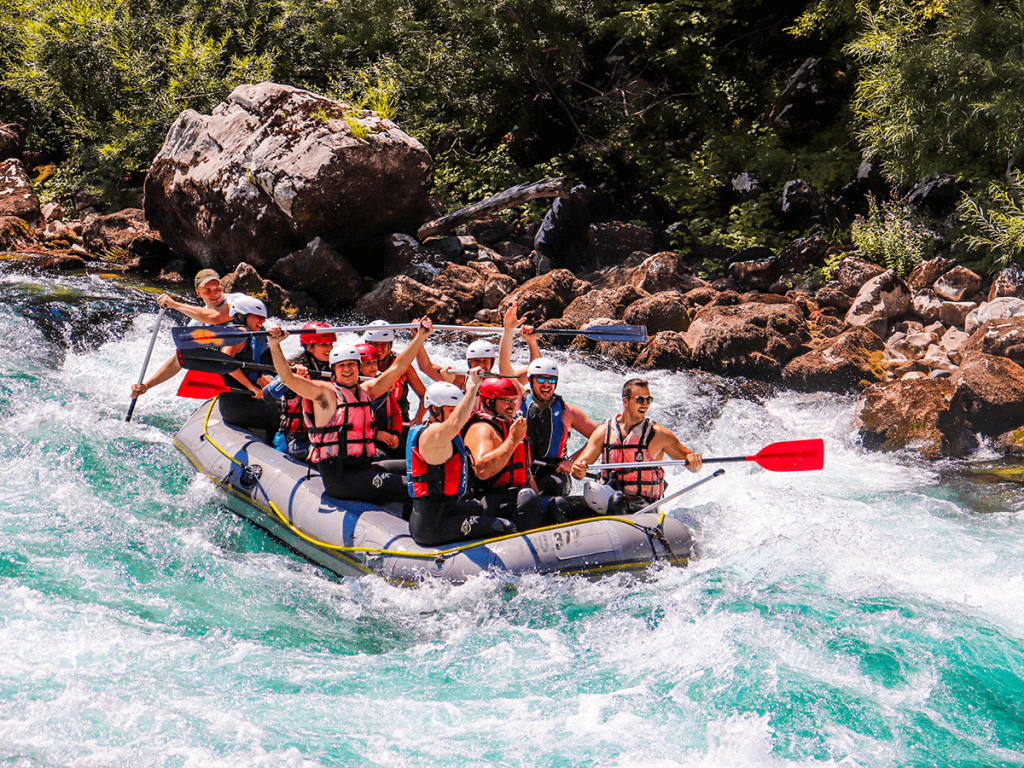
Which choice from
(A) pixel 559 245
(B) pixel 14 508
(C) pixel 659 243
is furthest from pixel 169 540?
(C) pixel 659 243

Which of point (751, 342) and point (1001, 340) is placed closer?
point (1001, 340)

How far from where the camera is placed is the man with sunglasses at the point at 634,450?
4.98m

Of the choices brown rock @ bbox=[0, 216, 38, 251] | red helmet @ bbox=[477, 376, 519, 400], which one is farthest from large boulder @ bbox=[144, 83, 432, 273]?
red helmet @ bbox=[477, 376, 519, 400]

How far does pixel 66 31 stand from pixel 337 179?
8750 millimetres

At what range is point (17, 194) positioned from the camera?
→ 47.1ft

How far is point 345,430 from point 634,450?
1.83 metres

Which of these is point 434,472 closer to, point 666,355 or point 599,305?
point 666,355

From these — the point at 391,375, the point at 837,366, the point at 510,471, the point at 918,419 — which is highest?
the point at 391,375

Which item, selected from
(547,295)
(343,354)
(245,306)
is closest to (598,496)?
(343,354)

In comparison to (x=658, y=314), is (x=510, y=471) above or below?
below

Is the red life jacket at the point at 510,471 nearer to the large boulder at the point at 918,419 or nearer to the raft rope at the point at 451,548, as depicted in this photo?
the raft rope at the point at 451,548

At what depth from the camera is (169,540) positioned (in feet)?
17.5

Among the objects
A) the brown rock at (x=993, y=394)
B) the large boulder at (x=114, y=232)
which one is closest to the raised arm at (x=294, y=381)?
the brown rock at (x=993, y=394)

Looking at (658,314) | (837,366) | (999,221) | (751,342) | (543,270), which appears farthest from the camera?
(543,270)
